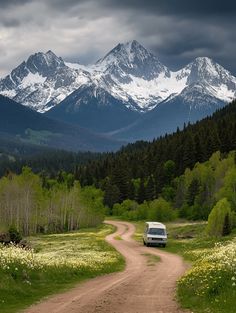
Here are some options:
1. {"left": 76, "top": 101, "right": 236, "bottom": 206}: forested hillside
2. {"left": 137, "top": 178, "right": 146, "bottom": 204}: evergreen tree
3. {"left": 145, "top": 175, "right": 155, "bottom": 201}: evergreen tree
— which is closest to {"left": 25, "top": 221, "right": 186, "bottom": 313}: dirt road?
{"left": 145, "top": 175, "right": 155, "bottom": 201}: evergreen tree

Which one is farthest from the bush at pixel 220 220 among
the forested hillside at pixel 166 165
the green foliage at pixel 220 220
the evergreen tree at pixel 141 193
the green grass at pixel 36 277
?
the evergreen tree at pixel 141 193

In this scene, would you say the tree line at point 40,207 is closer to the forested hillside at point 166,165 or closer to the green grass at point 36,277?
the forested hillside at point 166,165

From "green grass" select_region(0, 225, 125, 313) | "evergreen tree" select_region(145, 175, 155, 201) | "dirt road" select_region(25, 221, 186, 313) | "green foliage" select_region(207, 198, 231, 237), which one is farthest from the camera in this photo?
"evergreen tree" select_region(145, 175, 155, 201)

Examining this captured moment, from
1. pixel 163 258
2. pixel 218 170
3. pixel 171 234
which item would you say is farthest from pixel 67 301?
pixel 218 170

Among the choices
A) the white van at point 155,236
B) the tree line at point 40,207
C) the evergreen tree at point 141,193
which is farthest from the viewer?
the evergreen tree at point 141,193

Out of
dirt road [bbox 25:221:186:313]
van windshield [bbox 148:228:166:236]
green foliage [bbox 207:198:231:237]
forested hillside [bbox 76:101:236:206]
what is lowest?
dirt road [bbox 25:221:186:313]

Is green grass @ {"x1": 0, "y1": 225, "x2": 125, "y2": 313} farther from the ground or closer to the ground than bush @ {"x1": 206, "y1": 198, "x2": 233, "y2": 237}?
closer to the ground

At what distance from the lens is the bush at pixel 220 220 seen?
66.5m

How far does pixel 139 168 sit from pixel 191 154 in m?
27.4

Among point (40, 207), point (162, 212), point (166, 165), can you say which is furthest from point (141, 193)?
point (40, 207)

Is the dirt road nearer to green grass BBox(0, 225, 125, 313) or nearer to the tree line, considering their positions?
green grass BBox(0, 225, 125, 313)

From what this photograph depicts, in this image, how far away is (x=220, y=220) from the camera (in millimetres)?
67875

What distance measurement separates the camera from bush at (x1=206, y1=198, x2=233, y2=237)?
66.5 meters

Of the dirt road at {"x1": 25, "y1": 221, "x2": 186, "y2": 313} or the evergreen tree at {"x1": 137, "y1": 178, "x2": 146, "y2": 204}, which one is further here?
the evergreen tree at {"x1": 137, "y1": 178, "x2": 146, "y2": 204}
